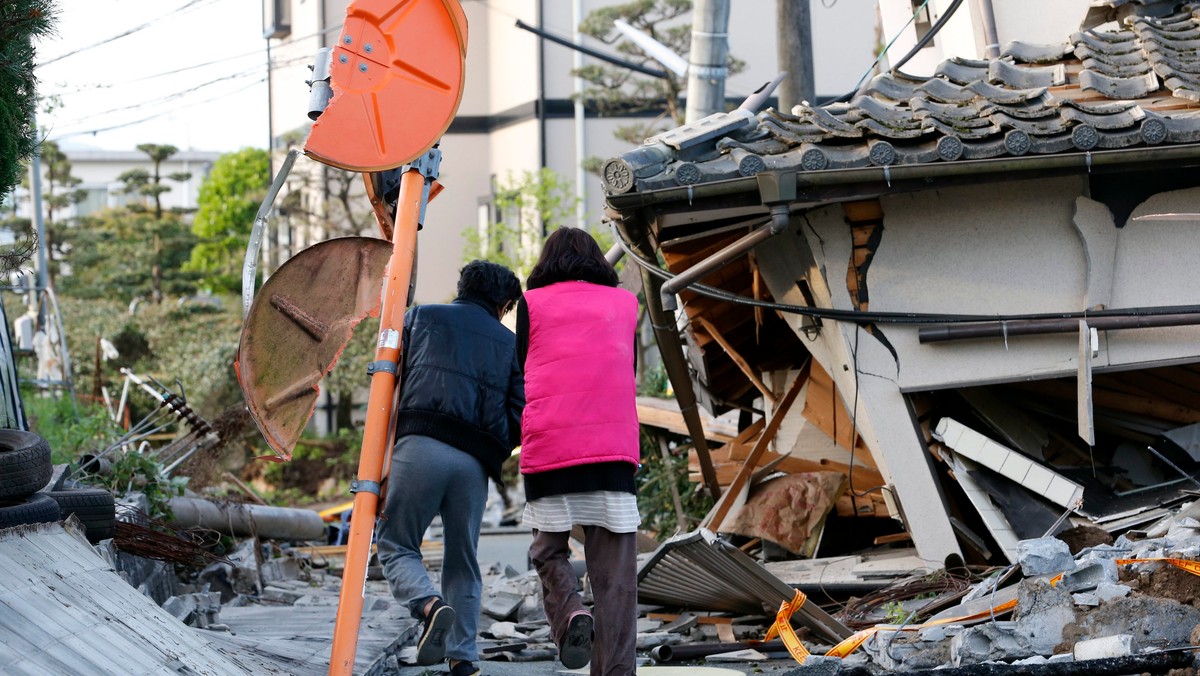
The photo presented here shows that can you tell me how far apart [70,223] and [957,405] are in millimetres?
39501

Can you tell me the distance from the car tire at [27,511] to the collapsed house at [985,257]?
3384mm

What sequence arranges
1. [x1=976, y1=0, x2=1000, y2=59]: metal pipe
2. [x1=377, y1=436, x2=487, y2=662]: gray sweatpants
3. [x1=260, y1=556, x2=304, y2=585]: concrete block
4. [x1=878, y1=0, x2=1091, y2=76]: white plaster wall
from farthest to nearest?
[x1=878, y1=0, x2=1091, y2=76]: white plaster wall, [x1=976, y1=0, x2=1000, y2=59]: metal pipe, [x1=260, y1=556, x2=304, y2=585]: concrete block, [x1=377, y1=436, x2=487, y2=662]: gray sweatpants

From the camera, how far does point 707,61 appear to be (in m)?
12.0

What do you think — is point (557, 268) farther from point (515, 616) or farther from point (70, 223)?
point (70, 223)

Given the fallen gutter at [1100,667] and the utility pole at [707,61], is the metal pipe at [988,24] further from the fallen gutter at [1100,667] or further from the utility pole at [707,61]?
the fallen gutter at [1100,667]

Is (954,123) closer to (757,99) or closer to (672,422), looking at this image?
(757,99)

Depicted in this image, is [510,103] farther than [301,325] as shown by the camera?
Yes

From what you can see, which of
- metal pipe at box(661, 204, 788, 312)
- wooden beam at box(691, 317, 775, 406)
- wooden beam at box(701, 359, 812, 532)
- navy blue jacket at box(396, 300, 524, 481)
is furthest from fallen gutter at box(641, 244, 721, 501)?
navy blue jacket at box(396, 300, 524, 481)

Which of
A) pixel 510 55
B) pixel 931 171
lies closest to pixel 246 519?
pixel 931 171

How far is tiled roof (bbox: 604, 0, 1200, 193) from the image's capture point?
7.14m

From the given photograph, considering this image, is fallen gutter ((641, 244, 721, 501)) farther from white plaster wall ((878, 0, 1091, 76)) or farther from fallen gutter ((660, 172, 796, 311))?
white plaster wall ((878, 0, 1091, 76))

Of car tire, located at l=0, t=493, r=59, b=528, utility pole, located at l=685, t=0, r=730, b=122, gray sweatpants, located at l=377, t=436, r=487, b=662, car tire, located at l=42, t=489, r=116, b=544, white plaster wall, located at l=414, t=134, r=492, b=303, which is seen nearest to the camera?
car tire, located at l=0, t=493, r=59, b=528

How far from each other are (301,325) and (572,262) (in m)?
1.24

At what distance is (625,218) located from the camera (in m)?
7.73
